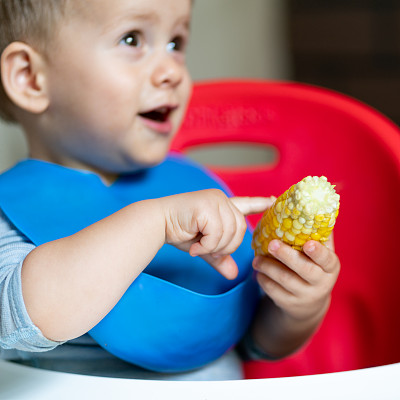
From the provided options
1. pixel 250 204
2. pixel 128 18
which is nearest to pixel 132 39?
pixel 128 18

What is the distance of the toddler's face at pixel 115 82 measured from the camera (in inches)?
21.9

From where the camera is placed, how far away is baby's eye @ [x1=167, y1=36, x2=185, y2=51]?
0.62 metres

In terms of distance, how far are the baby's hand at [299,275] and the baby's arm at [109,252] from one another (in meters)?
0.05

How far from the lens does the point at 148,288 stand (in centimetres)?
53

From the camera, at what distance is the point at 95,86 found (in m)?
0.57

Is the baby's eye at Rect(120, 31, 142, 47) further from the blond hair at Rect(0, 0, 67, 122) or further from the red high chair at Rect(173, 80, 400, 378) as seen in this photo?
the red high chair at Rect(173, 80, 400, 378)

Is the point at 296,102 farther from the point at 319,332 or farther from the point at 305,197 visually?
the point at 305,197

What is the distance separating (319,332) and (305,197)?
1.47 feet

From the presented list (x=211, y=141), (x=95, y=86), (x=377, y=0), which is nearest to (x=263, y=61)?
(x=377, y=0)

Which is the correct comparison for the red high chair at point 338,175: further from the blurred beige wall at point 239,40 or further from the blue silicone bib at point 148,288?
the blurred beige wall at point 239,40

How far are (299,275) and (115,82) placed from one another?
0.84 feet

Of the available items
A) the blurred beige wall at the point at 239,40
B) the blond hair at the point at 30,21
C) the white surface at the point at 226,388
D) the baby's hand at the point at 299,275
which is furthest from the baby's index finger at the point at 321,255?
the blurred beige wall at the point at 239,40

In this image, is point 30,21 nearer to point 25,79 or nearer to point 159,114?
point 25,79

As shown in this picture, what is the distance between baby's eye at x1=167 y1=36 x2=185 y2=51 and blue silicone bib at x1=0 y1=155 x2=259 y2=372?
0.16 metres
